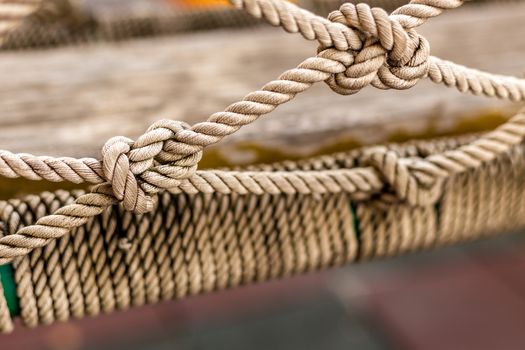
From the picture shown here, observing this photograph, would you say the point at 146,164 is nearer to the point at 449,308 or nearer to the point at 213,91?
the point at 213,91

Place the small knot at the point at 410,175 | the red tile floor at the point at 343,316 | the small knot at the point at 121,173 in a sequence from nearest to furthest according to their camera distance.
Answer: the small knot at the point at 121,173 → the small knot at the point at 410,175 → the red tile floor at the point at 343,316

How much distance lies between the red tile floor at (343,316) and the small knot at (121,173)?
1470 millimetres

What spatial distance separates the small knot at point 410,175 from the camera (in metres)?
0.59

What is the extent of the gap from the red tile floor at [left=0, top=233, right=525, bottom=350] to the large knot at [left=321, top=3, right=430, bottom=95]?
1488mm

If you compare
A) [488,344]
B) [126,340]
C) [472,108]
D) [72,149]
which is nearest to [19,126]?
[72,149]

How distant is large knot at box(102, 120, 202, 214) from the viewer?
47 cm

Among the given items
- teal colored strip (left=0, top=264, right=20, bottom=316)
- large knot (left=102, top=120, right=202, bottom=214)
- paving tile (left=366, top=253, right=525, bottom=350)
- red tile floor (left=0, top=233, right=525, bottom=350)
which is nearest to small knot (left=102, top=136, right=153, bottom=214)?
large knot (left=102, top=120, right=202, bottom=214)

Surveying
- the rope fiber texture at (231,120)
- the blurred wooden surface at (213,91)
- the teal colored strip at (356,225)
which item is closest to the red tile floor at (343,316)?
the blurred wooden surface at (213,91)

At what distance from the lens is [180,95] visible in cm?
79

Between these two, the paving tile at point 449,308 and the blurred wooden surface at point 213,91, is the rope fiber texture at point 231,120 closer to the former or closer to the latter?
the blurred wooden surface at point 213,91

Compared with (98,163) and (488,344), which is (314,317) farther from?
(98,163)

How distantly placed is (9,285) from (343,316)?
157 cm

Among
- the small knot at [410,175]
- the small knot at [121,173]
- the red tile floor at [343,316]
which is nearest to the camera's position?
the small knot at [121,173]

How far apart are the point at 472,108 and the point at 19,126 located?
0.55 meters
